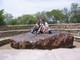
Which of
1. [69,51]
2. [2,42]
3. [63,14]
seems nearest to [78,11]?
[63,14]

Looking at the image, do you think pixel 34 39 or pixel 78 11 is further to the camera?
pixel 78 11

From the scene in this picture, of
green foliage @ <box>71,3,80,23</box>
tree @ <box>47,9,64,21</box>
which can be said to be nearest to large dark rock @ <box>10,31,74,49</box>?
green foliage @ <box>71,3,80,23</box>

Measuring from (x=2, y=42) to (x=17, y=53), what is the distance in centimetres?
1148

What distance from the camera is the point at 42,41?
9.95 meters

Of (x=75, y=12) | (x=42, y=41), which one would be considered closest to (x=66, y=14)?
(x=75, y=12)

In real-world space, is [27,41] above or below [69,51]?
below

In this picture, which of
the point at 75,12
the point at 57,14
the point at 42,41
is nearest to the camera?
the point at 42,41

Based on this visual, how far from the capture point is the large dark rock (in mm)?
9969

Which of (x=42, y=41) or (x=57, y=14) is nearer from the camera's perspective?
(x=42, y=41)

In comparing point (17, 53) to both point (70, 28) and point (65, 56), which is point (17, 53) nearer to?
point (65, 56)

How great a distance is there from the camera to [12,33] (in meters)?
16.2

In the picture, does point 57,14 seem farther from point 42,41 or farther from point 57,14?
point 42,41

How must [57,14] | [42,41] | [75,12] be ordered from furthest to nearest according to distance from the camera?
[57,14] < [75,12] < [42,41]

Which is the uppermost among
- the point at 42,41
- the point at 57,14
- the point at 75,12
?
the point at 75,12
